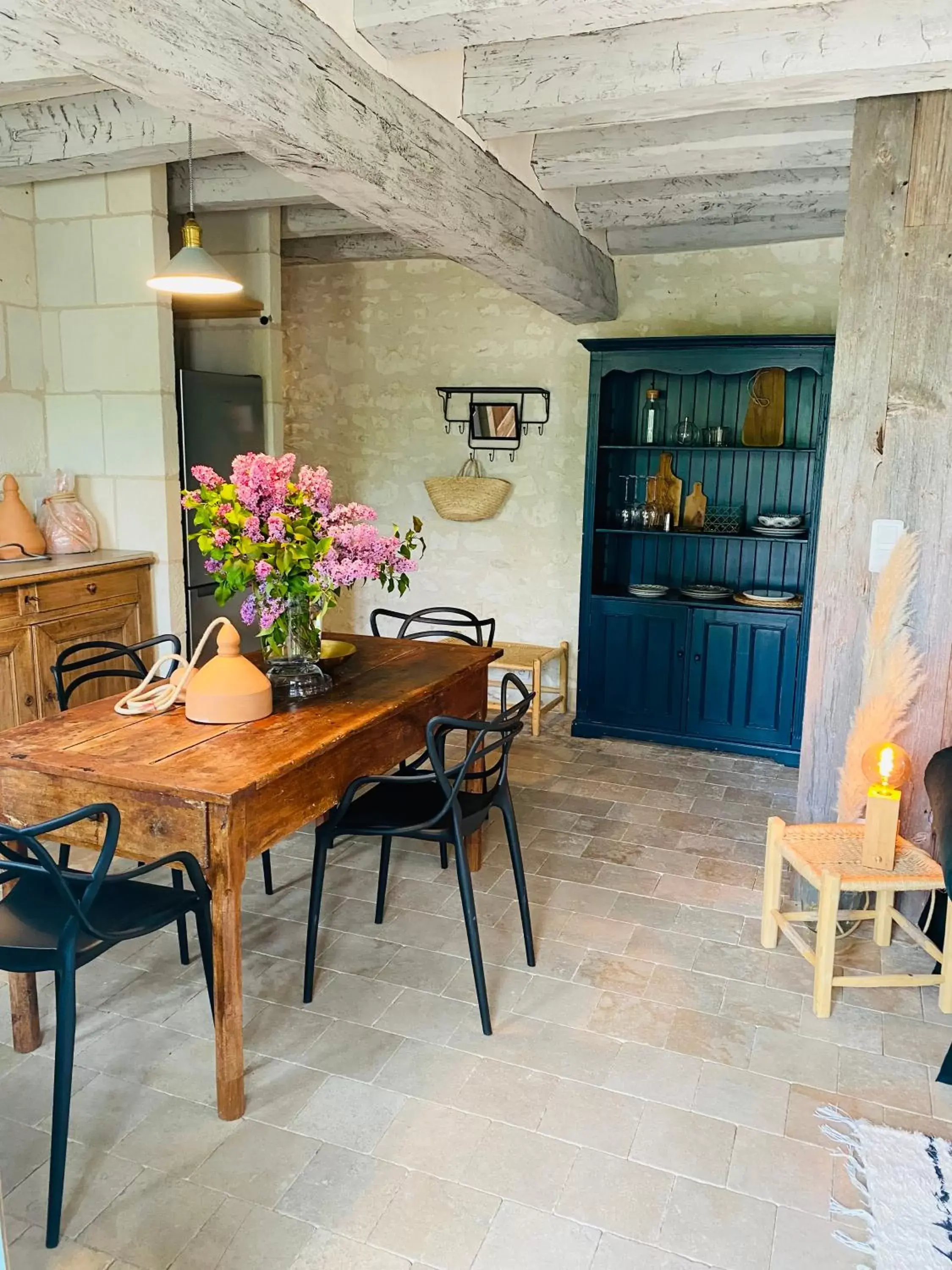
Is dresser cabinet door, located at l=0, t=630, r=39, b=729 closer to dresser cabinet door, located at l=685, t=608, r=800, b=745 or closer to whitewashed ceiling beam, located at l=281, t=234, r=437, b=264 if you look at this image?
whitewashed ceiling beam, located at l=281, t=234, r=437, b=264

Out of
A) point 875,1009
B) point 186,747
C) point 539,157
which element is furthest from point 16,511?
point 875,1009

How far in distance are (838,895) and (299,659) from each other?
1.69m

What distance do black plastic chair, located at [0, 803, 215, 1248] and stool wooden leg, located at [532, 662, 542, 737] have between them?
123 inches

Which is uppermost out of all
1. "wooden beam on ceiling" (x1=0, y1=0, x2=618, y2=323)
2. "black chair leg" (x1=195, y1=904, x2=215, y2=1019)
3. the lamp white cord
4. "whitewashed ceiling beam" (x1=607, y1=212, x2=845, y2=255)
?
"whitewashed ceiling beam" (x1=607, y1=212, x2=845, y2=255)

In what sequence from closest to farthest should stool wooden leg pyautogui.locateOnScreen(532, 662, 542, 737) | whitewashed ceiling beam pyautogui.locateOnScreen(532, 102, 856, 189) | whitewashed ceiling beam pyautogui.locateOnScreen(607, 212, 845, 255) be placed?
whitewashed ceiling beam pyautogui.locateOnScreen(532, 102, 856, 189) → whitewashed ceiling beam pyautogui.locateOnScreen(607, 212, 845, 255) → stool wooden leg pyautogui.locateOnScreen(532, 662, 542, 737)

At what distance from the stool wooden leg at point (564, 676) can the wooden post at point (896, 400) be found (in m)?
2.51

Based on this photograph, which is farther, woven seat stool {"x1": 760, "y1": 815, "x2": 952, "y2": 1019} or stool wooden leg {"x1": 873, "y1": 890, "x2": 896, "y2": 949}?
stool wooden leg {"x1": 873, "y1": 890, "x2": 896, "y2": 949}

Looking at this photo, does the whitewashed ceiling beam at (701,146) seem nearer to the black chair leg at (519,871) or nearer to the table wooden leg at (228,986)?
the black chair leg at (519,871)

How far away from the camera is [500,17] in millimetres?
2289

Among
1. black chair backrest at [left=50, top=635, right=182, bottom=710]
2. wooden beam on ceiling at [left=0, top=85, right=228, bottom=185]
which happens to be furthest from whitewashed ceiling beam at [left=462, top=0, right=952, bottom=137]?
black chair backrest at [left=50, top=635, right=182, bottom=710]

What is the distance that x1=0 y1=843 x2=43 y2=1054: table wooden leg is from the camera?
7.59 ft

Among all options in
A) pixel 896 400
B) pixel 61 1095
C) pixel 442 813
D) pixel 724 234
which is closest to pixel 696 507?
pixel 724 234

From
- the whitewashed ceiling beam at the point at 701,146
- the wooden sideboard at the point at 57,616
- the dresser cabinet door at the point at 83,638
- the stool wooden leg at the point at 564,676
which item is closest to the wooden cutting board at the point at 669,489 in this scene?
the stool wooden leg at the point at 564,676

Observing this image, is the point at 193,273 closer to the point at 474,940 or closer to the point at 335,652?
the point at 335,652
